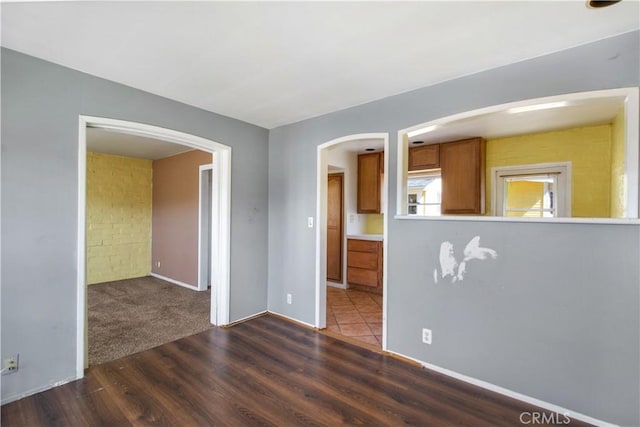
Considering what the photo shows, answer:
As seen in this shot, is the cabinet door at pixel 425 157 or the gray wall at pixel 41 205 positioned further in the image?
the cabinet door at pixel 425 157

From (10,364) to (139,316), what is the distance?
1.67 meters

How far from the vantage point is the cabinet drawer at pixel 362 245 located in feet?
15.7

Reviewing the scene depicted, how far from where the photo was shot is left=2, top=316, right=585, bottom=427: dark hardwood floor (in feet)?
6.09

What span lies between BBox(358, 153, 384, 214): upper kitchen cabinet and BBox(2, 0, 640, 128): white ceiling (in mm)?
2487

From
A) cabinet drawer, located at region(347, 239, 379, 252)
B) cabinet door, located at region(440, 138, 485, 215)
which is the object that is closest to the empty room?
cabinet door, located at region(440, 138, 485, 215)

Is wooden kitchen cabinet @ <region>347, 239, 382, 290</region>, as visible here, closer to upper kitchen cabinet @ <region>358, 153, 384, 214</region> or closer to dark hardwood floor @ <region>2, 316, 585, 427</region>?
upper kitchen cabinet @ <region>358, 153, 384, 214</region>

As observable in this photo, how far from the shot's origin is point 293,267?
356 cm

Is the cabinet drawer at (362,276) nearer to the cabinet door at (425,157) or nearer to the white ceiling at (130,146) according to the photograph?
the cabinet door at (425,157)

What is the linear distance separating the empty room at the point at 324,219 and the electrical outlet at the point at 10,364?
2 centimetres

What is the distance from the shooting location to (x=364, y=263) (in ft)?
16.1

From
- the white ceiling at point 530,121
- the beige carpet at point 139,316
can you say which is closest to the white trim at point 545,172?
the white ceiling at point 530,121

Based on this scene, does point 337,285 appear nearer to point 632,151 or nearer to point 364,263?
point 364,263

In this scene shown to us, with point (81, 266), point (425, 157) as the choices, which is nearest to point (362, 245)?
point (425, 157)

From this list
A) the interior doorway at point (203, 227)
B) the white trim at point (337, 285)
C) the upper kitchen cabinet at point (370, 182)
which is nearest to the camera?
the interior doorway at point (203, 227)
